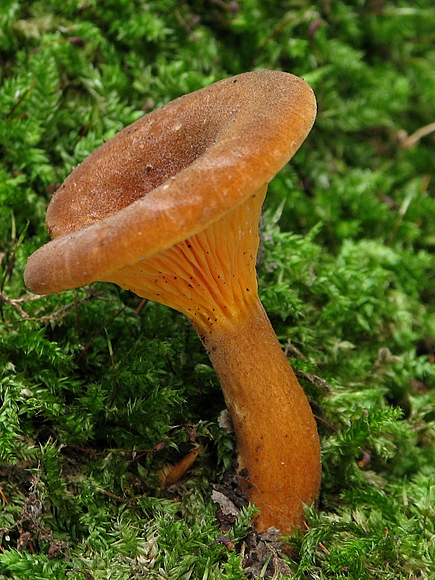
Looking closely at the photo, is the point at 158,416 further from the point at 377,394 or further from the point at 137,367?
the point at 377,394

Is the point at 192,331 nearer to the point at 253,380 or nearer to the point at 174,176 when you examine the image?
the point at 253,380

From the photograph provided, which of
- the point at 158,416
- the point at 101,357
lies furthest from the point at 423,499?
the point at 101,357

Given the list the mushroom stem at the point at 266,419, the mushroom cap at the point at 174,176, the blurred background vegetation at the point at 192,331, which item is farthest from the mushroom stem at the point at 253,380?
the mushroom cap at the point at 174,176

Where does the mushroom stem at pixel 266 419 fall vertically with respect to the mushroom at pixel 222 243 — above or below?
below

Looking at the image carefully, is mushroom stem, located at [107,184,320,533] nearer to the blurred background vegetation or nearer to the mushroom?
the mushroom

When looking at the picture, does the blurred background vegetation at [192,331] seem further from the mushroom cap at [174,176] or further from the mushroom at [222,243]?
the mushroom cap at [174,176]

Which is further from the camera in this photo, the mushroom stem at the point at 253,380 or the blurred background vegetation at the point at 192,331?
the blurred background vegetation at the point at 192,331
